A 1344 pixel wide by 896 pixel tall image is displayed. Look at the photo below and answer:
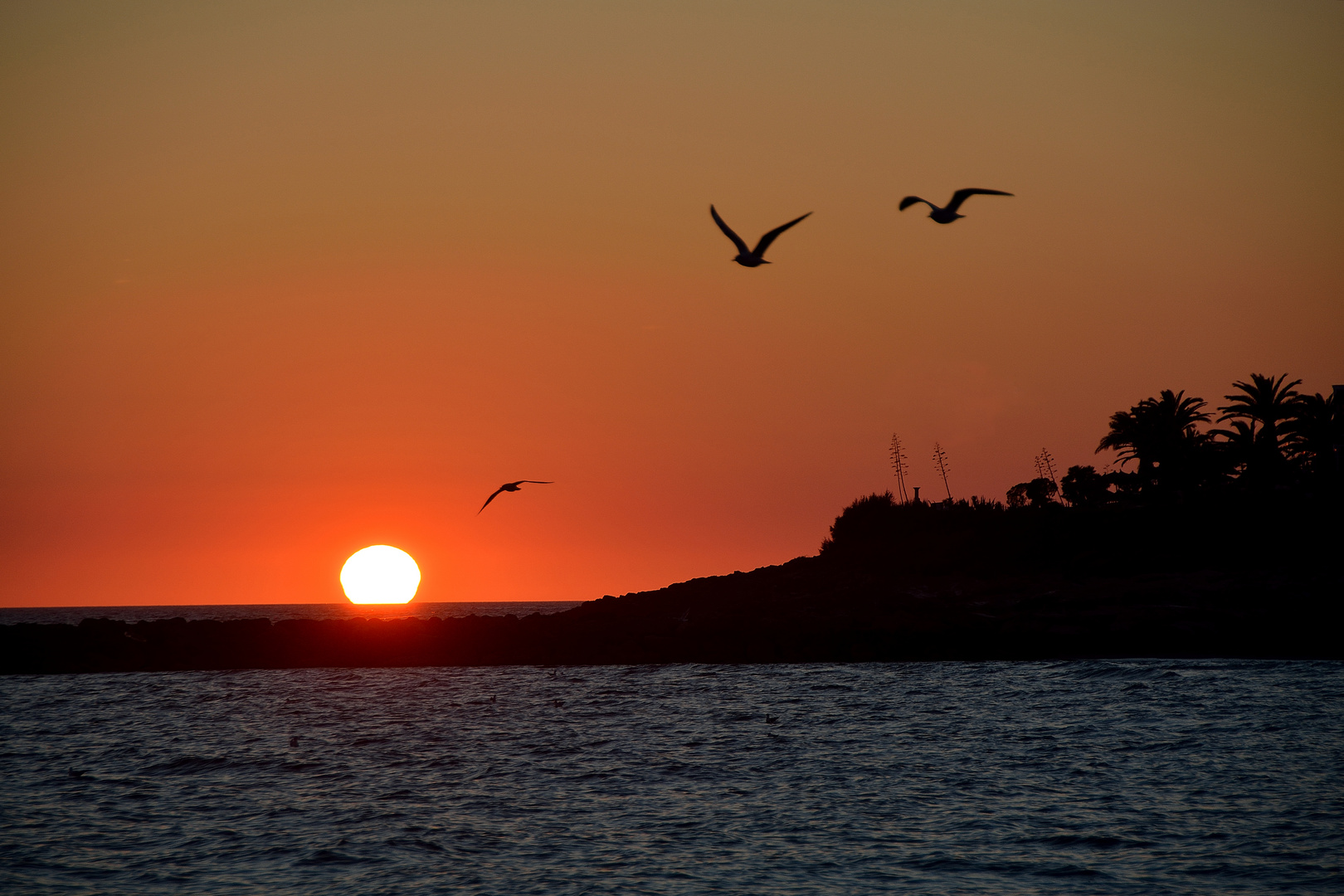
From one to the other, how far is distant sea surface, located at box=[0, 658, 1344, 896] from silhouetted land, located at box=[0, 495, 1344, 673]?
29.6ft

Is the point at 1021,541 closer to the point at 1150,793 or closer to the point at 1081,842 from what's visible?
the point at 1150,793

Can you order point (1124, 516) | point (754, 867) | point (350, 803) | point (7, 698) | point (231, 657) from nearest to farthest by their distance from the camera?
point (754, 867)
point (350, 803)
point (7, 698)
point (231, 657)
point (1124, 516)

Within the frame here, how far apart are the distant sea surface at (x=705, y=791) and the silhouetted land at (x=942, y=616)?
901 cm

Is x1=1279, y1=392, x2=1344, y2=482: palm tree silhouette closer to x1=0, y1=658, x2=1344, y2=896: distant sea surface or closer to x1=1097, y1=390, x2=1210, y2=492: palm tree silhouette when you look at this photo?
x1=1097, y1=390, x2=1210, y2=492: palm tree silhouette

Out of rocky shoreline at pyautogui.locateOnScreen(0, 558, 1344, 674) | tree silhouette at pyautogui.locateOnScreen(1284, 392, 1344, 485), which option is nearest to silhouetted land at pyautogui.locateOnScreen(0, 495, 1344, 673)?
rocky shoreline at pyautogui.locateOnScreen(0, 558, 1344, 674)

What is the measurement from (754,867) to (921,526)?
175 feet

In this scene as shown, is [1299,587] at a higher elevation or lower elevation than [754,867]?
higher

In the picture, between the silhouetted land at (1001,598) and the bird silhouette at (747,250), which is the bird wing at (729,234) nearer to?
the bird silhouette at (747,250)

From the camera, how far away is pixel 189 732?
1174 inches

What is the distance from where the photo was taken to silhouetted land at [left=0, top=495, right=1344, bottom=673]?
150ft

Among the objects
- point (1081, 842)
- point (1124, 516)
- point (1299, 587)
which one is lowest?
point (1081, 842)

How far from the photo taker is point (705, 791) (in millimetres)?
20062

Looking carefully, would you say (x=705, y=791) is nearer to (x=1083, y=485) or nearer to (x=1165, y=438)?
(x=1165, y=438)

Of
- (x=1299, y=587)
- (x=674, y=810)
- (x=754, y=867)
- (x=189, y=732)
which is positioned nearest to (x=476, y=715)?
(x=189, y=732)
